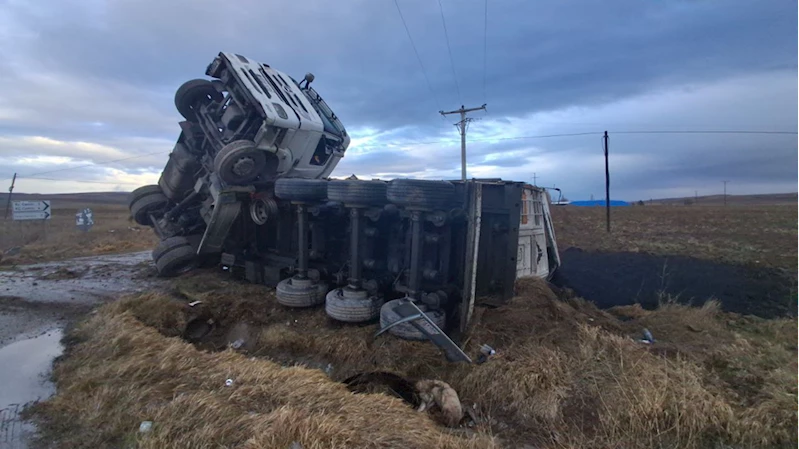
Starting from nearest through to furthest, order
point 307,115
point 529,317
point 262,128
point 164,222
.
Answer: point 529,317 → point 262,128 → point 307,115 → point 164,222

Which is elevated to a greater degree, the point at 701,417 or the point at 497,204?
the point at 497,204

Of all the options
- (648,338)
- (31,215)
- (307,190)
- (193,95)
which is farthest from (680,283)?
(31,215)

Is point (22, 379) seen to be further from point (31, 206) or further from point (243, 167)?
point (31, 206)

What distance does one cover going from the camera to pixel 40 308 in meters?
5.89

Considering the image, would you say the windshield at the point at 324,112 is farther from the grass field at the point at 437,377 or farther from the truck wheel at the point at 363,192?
the grass field at the point at 437,377

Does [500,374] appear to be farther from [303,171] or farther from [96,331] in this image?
[303,171]

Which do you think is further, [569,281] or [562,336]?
[569,281]

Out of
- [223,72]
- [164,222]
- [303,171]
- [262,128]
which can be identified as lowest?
[164,222]

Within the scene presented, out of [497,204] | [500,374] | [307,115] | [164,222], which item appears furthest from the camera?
[164,222]

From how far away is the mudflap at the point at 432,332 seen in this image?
406 centimetres

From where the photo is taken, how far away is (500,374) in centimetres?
365

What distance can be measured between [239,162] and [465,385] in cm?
468

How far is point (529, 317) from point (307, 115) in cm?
514

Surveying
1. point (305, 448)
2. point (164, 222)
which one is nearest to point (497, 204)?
point (305, 448)
